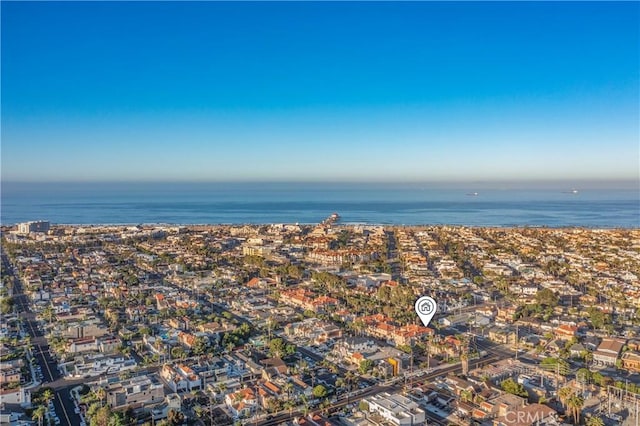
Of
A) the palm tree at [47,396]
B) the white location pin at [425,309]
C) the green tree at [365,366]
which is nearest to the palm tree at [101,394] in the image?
the palm tree at [47,396]

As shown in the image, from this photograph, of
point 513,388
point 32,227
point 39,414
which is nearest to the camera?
point 39,414

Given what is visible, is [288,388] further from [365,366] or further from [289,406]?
[365,366]

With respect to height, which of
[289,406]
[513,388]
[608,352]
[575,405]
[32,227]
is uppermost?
[32,227]

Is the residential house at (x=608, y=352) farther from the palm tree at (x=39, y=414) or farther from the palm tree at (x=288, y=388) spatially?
the palm tree at (x=39, y=414)

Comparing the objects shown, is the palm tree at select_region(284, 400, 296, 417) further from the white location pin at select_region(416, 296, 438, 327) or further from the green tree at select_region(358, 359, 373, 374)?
the white location pin at select_region(416, 296, 438, 327)

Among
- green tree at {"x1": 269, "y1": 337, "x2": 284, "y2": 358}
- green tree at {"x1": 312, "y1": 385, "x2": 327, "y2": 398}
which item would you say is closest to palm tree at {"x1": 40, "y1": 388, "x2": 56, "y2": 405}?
green tree at {"x1": 269, "y1": 337, "x2": 284, "y2": 358}

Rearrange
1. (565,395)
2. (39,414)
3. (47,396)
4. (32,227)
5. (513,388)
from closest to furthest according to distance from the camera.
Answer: (39,414), (565,395), (47,396), (513,388), (32,227)

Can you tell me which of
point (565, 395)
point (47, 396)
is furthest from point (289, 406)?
point (565, 395)

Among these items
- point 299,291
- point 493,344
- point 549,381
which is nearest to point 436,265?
point 299,291
